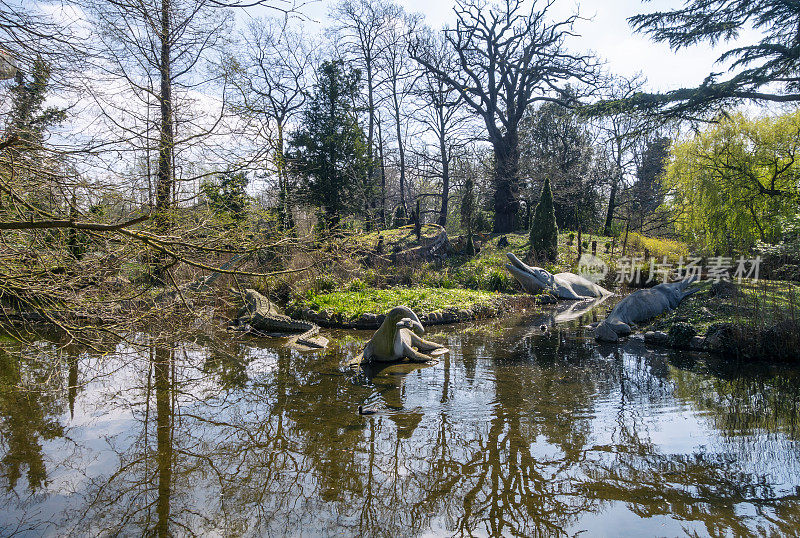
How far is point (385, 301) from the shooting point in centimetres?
1255

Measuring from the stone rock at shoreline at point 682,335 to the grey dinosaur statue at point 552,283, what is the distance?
6.80m

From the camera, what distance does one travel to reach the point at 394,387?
6.64 meters

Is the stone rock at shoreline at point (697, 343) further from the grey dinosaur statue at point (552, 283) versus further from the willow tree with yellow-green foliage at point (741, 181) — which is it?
the grey dinosaur statue at point (552, 283)

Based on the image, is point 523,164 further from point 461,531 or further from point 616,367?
point 461,531

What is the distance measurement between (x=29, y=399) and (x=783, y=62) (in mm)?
15020

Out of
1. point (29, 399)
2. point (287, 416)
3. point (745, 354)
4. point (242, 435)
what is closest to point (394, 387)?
point (287, 416)

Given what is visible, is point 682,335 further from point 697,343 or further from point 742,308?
point 742,308

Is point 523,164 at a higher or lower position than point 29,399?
higher

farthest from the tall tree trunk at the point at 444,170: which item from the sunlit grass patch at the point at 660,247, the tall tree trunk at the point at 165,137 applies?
the tall tree trunk at the point at 165,137

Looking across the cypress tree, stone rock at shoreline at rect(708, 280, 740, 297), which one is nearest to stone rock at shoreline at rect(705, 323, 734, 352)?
stone rock at shoreline at rect(708, 280, 740, 297)

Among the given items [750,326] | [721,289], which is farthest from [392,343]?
[721,289]

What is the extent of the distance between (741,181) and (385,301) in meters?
10.6

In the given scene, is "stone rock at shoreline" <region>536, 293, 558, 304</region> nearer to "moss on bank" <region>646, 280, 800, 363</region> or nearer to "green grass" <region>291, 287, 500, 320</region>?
"green grass" <region>291, 287, 500, 320</region>

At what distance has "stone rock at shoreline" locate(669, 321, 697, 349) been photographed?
29.1ft
